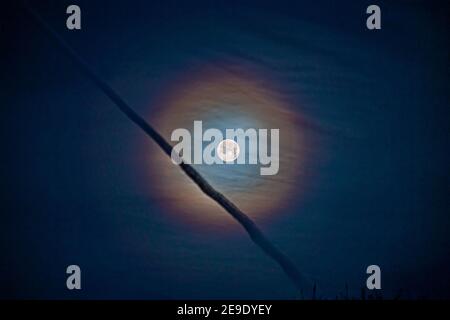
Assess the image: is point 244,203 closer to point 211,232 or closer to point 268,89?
point 211,232

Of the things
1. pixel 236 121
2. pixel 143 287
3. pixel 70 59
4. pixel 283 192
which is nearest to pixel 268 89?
pixel 236 121

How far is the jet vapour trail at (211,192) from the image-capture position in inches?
101

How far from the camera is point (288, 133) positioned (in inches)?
102

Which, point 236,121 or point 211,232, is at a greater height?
point 236,121

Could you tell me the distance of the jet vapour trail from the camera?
8.43ft

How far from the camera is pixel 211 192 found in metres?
2.58

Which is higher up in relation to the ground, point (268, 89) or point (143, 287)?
point (268, 89)

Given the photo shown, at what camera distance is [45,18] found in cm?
256

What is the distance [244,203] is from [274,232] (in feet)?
0.65

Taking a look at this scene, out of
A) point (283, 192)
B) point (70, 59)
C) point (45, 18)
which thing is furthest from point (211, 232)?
point (45, 18)

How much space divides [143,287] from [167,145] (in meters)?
0.68
